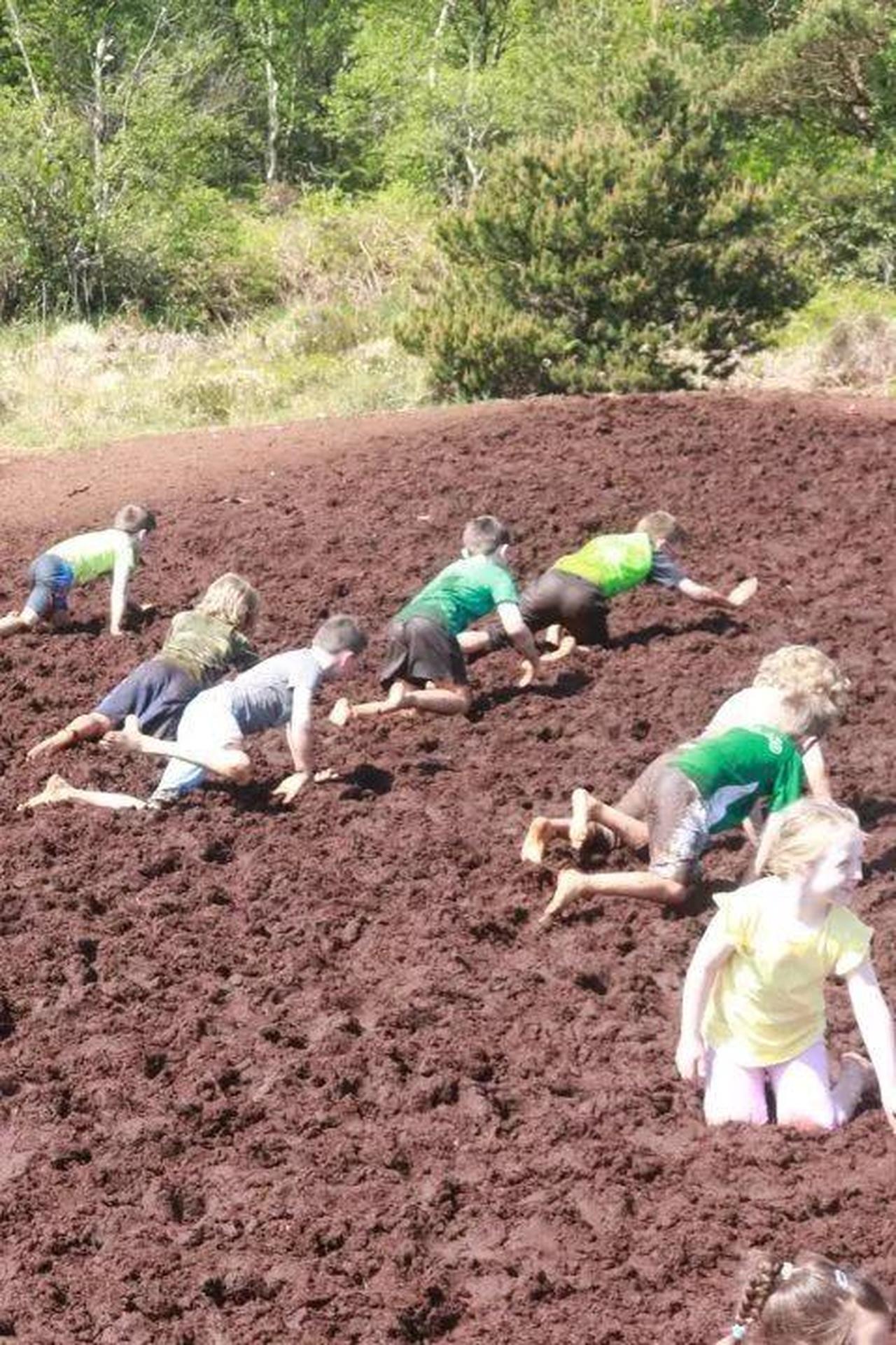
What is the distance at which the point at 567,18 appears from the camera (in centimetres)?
3847

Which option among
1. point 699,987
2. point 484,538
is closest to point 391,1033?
point 699,987

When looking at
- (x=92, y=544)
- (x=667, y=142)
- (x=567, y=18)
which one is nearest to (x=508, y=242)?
(x=667, y=142)

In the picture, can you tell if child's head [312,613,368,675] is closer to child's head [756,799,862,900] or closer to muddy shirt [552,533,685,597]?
muddy shirt [552,533,685,597]

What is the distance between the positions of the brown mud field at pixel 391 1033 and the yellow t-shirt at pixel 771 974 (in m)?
0.31

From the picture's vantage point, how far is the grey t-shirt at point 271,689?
8266 mm

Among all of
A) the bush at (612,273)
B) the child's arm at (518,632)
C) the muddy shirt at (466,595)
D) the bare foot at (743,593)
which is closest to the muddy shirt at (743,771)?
Answer: the child's arm at (518,632)

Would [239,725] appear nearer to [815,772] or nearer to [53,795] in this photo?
[53,795]

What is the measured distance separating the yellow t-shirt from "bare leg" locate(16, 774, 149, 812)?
144 inches

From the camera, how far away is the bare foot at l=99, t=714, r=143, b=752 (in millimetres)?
8133

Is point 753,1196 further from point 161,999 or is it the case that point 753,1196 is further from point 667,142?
point 667,142

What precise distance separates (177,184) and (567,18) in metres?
11.6

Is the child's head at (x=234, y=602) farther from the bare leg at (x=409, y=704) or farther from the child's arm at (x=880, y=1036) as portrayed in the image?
the child's arm at (x=880, y=1036)

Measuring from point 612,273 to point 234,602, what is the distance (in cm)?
1082

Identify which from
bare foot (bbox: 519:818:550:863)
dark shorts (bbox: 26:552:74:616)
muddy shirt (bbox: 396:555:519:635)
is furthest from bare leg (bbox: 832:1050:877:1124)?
dark shorts (bbox: 26:552:74:616)
